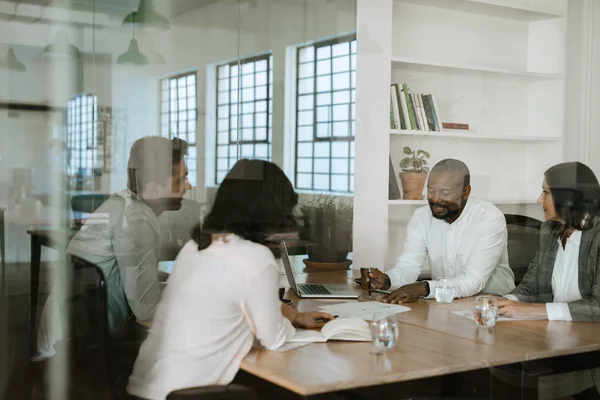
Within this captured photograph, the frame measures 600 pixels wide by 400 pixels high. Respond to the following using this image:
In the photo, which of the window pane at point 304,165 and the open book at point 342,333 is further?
the window pane at point 304,165

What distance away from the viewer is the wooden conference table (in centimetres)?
176

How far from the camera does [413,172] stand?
11.9 feet

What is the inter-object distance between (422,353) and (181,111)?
1.07 meters

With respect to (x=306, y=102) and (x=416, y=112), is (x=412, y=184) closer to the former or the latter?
(x=416, y=112)

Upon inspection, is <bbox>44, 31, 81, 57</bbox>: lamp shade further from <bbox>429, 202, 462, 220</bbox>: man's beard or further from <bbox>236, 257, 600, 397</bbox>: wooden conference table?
<bbox>429, 202, 462, 220</bbox>: man's beard

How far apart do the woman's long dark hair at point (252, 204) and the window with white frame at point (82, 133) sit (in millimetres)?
408

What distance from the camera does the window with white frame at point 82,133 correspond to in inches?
88.7

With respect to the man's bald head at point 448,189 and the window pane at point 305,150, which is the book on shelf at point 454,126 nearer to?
the man's bald head at point 448,189

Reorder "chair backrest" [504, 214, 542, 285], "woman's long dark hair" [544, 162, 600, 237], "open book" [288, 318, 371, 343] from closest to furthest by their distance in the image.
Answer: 1. "open book" [288, 318, 371, 343]
2. "woman's long dark hair" [544, 162, 600, 237]
3. "chair backrest" [504, 214, 542, 285]

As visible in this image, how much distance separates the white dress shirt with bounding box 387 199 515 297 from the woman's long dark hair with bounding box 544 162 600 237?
10.4 inches

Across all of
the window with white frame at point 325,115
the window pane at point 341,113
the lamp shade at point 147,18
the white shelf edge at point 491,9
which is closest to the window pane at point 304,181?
the window with white frame at point 325,115

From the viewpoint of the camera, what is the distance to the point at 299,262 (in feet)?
9.48

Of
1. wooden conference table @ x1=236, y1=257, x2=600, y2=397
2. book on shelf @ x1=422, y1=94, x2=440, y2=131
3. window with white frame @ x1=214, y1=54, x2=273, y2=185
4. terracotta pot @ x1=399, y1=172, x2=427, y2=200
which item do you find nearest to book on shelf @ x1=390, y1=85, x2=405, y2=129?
book on shelf @ x1=422, y1=94, x2=440, y2=131

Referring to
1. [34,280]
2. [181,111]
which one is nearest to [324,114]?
[181,111]
